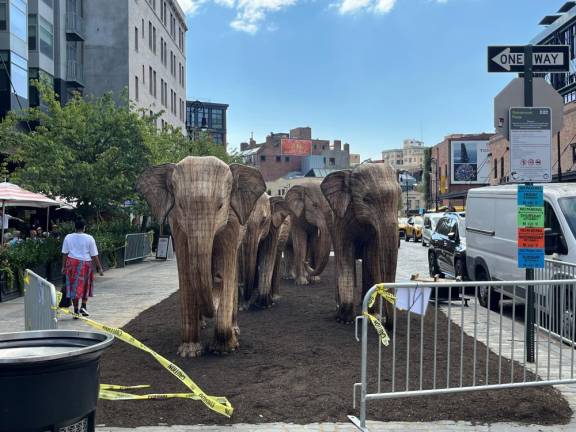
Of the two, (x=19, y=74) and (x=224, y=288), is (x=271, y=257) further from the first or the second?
(x=19, y=74)

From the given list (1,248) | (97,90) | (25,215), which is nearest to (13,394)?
(1,248)

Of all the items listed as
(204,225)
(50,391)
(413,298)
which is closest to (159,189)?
(204,225)

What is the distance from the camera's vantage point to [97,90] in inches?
1480

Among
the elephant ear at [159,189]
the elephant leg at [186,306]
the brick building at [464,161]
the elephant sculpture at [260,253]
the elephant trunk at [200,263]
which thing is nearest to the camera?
the elephant trunk at [200,263]

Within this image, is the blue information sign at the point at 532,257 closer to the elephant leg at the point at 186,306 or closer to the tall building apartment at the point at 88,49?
the elephant leg at the point at 186,306

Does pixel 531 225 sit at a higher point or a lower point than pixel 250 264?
higher

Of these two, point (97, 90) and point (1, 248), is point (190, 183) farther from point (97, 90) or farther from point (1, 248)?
point (97, 90)

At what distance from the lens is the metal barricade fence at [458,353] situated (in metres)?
4.87

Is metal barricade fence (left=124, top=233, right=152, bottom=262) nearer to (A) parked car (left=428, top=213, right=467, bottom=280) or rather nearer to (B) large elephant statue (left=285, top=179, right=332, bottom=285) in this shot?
(B) large elephant statue (left=285, top=179, right=332, bottom=285)

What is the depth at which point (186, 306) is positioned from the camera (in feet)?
21.4

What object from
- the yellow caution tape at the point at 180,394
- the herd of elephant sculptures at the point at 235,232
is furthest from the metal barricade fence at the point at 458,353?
the yellow caution tape at the point at 180,394

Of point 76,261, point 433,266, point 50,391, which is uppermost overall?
point 76,261

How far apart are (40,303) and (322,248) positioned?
7.45 meters

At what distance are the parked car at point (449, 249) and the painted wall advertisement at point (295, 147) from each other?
9601 centimetres
